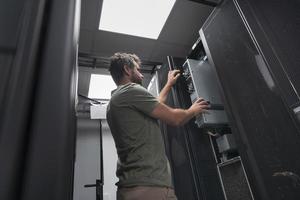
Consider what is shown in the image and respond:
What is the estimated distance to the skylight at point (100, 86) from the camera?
363 centimetres

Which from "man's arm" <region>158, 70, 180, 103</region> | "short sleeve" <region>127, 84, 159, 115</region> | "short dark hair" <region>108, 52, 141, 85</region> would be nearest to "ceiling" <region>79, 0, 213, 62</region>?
"short dark hair" <region>108, 52, 141, 85</region>

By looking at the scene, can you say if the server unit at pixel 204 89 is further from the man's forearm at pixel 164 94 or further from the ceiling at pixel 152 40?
the ceiling at pixel 152 40

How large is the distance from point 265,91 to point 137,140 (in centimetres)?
58

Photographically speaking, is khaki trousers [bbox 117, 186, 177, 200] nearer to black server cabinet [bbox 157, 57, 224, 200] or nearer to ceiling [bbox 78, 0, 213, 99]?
black server cabinet [bbox 157, 57, 224, 200]

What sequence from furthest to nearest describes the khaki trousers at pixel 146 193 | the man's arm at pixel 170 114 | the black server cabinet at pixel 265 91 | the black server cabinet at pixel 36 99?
the man's arm at pixel 170 114, the khaki trousers at pixel 146 193, the black server cabinet at pixel 265 91, the black server cabinet at pixel 36 99

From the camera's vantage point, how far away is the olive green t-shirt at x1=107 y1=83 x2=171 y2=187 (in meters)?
0.95

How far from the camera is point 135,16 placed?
2.56 metres

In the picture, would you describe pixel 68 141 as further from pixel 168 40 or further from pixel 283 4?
pixel 168 40

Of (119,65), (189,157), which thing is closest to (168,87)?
(119,65)

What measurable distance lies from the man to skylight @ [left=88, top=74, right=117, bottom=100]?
2530 mm

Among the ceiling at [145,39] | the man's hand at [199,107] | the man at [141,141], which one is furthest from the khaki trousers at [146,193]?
the ceiling at [145,39]

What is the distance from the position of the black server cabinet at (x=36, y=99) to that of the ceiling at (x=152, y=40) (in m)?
2.33

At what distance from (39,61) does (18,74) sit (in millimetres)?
26

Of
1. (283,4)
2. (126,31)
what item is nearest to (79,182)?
(126,31)
